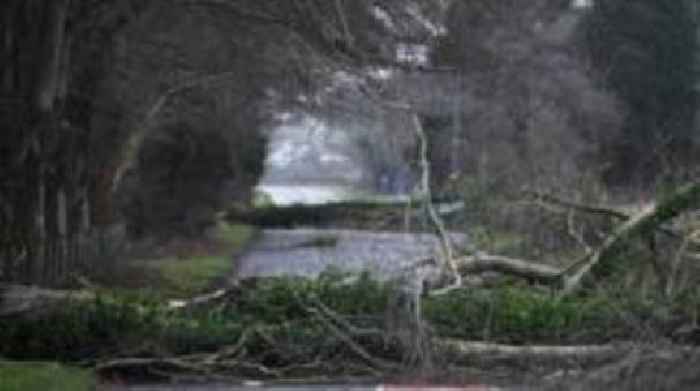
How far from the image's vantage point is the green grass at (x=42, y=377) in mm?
15539

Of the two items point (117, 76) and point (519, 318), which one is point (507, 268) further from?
point (117, 76)

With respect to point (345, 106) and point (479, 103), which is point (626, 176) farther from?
point (345, 106)

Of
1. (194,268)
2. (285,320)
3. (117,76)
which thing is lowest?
(194,268)

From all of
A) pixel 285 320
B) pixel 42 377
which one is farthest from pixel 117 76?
pixel 42 377

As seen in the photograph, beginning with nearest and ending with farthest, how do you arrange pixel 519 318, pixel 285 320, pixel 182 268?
pixel 285 320 < pixel 519 318 < pixel 182 268

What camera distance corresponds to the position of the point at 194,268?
41.1 meters

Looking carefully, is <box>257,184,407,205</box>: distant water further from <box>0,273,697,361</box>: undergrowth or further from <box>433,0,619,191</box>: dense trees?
<box>0,273,697,361</box>: undergrowth

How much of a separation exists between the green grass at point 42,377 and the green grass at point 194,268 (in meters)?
6.72

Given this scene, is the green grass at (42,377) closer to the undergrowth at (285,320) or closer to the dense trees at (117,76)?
the undergrowth at (285,320)

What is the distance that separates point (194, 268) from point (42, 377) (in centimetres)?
2505

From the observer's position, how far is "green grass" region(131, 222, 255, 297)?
106ft

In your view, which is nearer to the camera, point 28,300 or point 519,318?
point 519,318

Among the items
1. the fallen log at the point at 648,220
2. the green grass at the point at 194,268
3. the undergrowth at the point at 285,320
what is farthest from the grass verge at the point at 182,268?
the fallen log at the point at 648,220

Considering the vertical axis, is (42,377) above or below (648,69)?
below
